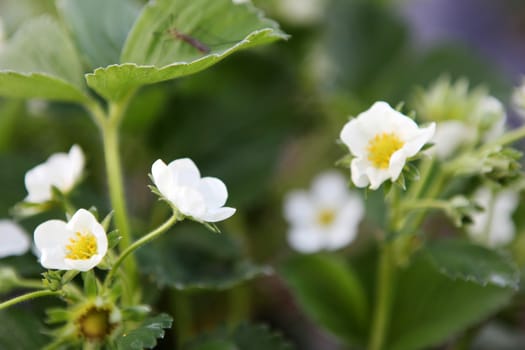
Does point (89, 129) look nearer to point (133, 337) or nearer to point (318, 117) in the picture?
point (318, 117)

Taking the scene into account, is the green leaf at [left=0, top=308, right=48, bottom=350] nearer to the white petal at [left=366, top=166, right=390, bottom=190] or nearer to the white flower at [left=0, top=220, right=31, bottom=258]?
the white flower at [left=0, top=220, right=31, bottom=258]

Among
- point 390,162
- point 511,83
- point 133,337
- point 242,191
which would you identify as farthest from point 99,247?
point 511,83

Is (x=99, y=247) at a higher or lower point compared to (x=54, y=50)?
lower

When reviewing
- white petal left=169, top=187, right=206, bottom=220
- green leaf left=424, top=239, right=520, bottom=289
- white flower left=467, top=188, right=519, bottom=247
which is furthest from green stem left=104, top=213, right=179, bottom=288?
white flower left=467, top=188, right=519, bottom=247

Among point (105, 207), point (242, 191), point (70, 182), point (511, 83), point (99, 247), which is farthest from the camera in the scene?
point (511, 83)

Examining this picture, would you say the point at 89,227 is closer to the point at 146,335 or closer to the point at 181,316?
the point at 146,335

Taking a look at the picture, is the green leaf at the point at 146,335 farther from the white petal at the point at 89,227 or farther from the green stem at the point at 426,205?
the green stem at the point at 426,205
